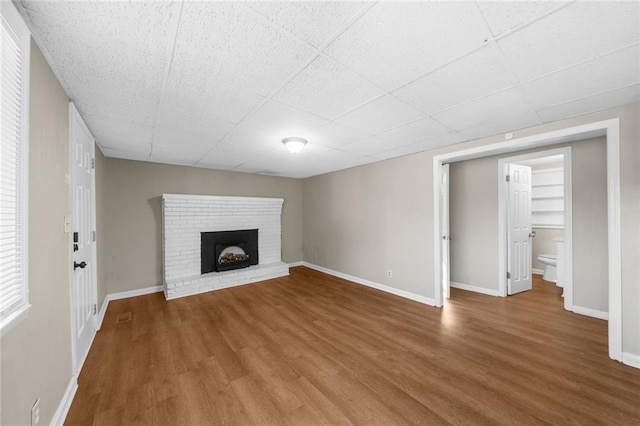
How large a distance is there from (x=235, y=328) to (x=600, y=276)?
4542 millimetres

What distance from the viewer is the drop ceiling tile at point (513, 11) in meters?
1.10

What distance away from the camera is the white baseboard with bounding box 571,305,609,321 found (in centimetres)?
291

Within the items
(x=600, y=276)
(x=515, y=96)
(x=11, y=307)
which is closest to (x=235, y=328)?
(x=11, y=307)

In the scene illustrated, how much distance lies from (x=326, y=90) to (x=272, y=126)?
36.0 inches

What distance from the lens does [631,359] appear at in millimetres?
2086

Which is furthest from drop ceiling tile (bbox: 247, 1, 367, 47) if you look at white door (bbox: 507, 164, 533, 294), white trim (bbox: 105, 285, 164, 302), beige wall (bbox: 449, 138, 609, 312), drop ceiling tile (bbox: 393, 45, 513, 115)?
white trim (bbox: 105, 285, 164, 302)

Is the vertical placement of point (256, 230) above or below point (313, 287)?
above

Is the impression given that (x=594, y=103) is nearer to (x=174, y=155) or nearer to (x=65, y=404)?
(x=65, y=404)

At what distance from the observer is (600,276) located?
293cm

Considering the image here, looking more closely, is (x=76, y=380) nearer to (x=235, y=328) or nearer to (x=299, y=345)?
(x=235, y=328)

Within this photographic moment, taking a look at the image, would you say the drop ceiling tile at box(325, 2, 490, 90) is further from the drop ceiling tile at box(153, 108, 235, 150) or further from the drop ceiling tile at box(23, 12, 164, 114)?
the drop ceiling tile at box(153, 108, 235, 150)

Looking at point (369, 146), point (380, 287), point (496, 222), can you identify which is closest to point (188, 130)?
point (369, 146)

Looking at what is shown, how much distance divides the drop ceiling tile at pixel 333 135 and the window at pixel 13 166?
207 centimetres

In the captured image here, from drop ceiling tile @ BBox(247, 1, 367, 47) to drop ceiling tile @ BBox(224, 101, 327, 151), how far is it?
33.2 inches
